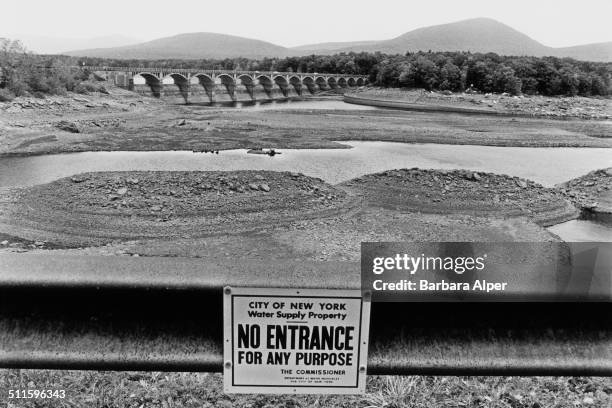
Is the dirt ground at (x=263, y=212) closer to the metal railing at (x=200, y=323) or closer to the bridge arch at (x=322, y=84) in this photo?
the metal railing at (x=200, y=323)

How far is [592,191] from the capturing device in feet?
9.70

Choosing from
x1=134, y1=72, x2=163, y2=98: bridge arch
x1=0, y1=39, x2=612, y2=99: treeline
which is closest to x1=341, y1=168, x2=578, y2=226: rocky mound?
x1=0, y1=39, x2=612, y2=99: treeline

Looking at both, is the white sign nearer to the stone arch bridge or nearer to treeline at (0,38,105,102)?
treeline at (0,38,105,102)

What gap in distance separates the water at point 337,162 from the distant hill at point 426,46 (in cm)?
68

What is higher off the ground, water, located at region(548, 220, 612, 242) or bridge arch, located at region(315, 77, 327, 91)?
bridge arch, located at region(315, 77, 327, 91)

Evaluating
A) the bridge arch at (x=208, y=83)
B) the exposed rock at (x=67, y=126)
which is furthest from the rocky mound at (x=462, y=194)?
the bridge arch at (x=208, y=83)

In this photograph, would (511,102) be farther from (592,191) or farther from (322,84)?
(322,84)

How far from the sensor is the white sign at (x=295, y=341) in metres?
2.72

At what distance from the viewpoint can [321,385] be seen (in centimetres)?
282

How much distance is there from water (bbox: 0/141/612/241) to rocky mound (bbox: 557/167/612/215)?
0.05 meters

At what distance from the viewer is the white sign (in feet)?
8.91

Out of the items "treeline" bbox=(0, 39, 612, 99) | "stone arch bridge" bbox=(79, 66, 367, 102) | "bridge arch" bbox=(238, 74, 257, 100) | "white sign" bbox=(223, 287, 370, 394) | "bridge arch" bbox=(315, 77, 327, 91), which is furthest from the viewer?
"bridge arch" bbox=(315, 77, 327, 91)

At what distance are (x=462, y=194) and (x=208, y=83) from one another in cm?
568

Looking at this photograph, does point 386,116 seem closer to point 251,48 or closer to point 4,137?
point 251,48
